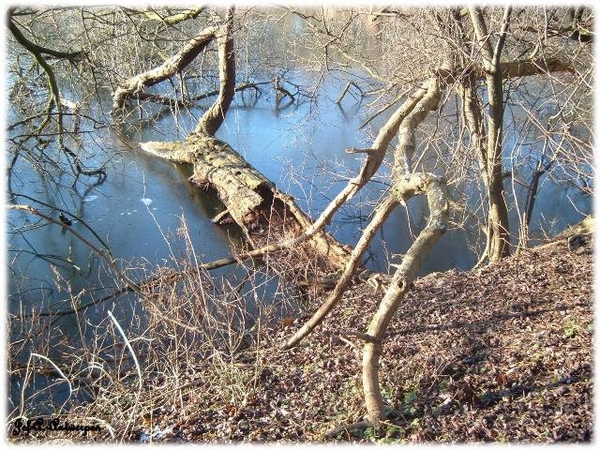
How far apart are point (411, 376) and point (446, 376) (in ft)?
0.83

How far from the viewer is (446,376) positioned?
4.64 metres

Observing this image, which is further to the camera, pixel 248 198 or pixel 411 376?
pixel 248 198

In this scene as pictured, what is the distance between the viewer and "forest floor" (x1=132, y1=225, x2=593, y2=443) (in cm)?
404

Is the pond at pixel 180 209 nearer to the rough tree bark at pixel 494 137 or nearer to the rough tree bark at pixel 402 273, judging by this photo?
the rough tree bark at pixel 494 137

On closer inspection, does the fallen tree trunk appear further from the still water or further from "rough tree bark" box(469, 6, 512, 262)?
"rough tree bark" box(469, 6, 512, 262)

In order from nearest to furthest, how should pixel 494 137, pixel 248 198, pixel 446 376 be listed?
pixel 446 376 < pixel 494 137 < pixel 248 198

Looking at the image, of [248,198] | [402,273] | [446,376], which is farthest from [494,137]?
[248,198]

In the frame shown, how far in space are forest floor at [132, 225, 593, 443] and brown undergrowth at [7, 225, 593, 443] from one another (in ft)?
0.04

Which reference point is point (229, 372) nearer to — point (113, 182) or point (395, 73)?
point (395, 73)

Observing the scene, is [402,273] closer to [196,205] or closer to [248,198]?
[248,198]

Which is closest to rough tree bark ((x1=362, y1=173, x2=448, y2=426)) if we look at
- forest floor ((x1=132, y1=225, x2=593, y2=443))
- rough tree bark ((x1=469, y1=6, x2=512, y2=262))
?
forest floor ((x1=132, y1=225, x2=593, y2=443))

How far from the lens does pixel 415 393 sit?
4.47m

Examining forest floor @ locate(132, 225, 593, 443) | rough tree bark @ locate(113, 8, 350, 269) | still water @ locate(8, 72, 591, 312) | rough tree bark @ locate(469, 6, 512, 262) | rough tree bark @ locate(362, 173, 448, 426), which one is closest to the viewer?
rough tree bark @ locate(362, 173, 448, 426)

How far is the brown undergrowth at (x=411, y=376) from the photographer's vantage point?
409 cm
